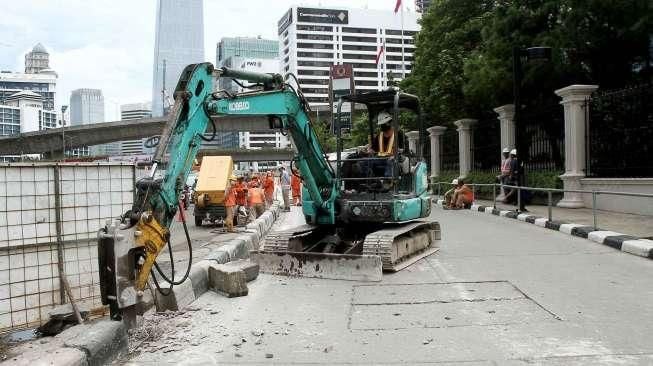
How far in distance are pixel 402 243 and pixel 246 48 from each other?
509 ft

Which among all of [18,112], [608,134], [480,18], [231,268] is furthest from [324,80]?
[231,268]

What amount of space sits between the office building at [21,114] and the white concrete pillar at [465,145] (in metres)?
45.6

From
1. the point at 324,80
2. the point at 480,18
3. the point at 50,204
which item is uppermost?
the point at 324,80

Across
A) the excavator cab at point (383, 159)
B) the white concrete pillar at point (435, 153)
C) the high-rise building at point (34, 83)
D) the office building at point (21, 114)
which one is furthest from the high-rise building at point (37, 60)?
the excavator cab at point (383, 159)

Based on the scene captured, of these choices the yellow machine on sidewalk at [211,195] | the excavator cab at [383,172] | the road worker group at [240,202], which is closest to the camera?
the excavator cab at [383,172]

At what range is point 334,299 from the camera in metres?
6.74

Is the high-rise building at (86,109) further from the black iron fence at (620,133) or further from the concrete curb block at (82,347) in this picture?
the concrete curb block at (82,347)

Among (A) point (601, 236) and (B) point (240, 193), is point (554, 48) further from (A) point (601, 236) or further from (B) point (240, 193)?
(B) point (240, 193)

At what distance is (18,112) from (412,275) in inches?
→ 2428

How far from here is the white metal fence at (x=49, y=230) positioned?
541 cm

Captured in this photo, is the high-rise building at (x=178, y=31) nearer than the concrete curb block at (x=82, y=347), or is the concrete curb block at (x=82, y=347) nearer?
the concrete curb block at (x=82, y=347)

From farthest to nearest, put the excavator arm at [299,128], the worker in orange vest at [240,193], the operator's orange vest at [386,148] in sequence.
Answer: the worker in orange vest at [240,193], the operator's orange vest at [386,148], the excavator arm at [299,128]

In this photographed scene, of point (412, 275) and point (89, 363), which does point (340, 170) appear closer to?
point (412, 275)

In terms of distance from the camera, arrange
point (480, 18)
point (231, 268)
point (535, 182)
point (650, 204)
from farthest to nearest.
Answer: point (480, 18), point (535, 182), point (650, 204), point (231, 268)
